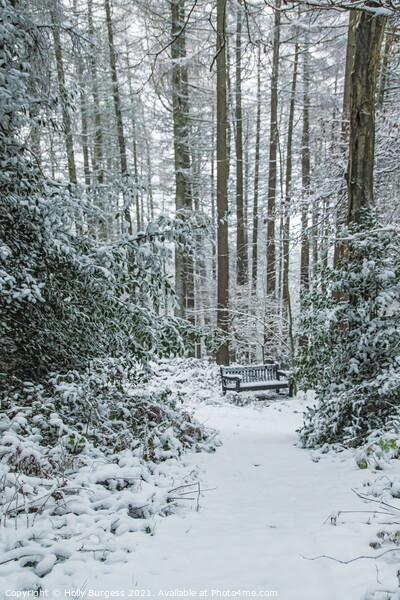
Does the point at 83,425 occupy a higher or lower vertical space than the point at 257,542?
lower

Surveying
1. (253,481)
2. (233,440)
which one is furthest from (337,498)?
(233,440)

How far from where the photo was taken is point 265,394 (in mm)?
10930

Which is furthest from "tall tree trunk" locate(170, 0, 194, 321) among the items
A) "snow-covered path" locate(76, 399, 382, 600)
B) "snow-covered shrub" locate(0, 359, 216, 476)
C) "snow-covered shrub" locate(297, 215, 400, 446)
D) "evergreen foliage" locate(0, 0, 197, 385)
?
"snow-covered path" locate(76, 399, 382, 600)

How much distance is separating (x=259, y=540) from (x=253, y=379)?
29.2ft

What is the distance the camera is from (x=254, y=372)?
37.3ft

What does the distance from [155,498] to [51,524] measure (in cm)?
93

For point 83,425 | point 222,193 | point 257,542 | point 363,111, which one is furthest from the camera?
point 222,193

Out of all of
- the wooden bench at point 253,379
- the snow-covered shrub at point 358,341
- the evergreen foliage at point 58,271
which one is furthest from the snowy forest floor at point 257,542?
the wooden bench at point 253,379

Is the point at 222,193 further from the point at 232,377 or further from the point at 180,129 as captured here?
the point at 232,377

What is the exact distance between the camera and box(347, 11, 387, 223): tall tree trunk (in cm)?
472

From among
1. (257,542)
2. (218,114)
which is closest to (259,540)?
(257,542)

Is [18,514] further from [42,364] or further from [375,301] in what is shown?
[375,301]

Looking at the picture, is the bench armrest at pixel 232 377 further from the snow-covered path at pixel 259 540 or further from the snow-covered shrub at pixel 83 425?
the snow-covered path at pixel 259 540

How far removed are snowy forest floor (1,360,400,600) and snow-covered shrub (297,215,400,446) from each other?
21.7 inches
